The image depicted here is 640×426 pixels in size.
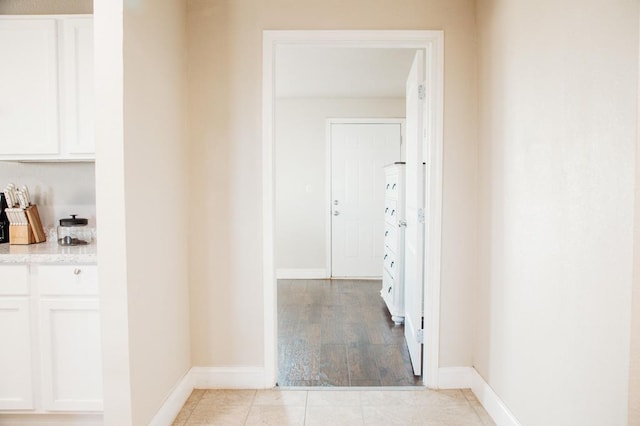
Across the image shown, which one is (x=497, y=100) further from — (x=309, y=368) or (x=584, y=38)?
(x=309, y=368)

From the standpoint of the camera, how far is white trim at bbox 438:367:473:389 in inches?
105

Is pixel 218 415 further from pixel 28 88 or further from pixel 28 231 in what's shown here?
pixel 28 88

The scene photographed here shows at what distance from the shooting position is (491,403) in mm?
2332

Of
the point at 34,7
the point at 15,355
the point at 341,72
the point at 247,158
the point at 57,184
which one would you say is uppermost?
the point at 341,72

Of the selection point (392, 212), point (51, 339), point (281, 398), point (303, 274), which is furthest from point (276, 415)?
point (303, 274)

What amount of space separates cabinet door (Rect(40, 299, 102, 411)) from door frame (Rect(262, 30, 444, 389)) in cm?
92

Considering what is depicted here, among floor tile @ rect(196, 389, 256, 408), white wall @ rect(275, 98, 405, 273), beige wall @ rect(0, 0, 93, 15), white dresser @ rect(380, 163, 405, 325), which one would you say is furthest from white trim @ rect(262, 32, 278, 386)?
white wall @ rect(275, 98, 405, 273)

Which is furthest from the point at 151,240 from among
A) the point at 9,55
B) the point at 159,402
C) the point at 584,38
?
the point at 584,38

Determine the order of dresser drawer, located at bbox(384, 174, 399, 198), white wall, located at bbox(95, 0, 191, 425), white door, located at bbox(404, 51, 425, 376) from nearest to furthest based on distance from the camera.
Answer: white wall, located at bbox(95, 0, 191, 425) < white door, located at bbox(404, 51, 425, 376) < dresser drawer, located at bbox(384, 174, 399, 198)

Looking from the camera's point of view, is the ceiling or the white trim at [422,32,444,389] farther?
the ceiling

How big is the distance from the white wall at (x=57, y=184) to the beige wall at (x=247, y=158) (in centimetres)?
62

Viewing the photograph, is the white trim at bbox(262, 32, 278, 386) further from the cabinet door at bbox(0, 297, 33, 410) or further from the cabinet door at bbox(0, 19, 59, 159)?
the cabinet door at bbox(0, 297, 33, 410)

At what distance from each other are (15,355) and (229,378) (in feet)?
3.58

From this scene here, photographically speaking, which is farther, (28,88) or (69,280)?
(28,88)
